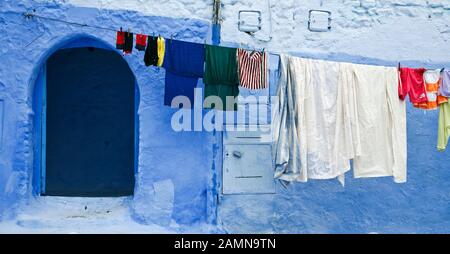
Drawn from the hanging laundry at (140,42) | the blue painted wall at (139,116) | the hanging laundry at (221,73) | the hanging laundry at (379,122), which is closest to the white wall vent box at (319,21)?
the hanging laundry at (379,122)

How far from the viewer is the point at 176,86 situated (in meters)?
4.75

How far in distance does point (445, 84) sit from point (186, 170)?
2.96 m

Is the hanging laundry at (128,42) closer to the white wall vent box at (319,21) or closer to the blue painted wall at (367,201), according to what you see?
the blue painted wall at (367,201)

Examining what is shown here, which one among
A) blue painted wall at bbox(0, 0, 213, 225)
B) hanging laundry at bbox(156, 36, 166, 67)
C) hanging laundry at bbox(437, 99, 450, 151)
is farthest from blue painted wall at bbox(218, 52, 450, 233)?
hanging laundry at bbox(156, 36, 166, 67)

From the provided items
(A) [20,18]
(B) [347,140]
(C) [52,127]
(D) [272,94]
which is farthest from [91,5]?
(B) [347,140]

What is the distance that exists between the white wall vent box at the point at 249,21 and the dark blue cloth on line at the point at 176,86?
1.08m

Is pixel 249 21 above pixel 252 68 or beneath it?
above

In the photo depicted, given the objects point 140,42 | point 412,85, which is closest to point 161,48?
point 140,42

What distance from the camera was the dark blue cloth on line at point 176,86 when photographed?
15.5ft

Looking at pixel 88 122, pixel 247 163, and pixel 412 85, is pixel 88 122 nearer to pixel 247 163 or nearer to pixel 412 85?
pixel 247 163

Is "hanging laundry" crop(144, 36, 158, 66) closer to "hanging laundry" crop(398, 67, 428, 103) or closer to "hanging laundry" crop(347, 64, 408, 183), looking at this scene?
"hanging laundry" crop(347, 64, 408, 183)

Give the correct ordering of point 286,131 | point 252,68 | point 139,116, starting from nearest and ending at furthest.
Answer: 1. point 286,131
2. point 252,68
3. point 139,116

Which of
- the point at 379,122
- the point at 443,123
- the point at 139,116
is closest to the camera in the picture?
the point at 379,122

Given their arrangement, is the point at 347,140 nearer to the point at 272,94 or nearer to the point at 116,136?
the point at 272,94
